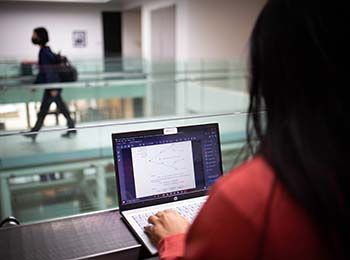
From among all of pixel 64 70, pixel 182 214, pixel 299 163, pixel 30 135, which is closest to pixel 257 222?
pixel 299 163

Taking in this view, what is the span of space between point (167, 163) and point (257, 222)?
2.35 feet

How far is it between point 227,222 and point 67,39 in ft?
30.6

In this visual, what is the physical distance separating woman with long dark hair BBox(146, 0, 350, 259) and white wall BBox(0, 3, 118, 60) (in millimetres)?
8589

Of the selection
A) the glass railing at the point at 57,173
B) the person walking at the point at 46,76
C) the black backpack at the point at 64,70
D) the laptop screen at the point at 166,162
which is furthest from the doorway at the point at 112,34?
the laptop screen at the point at 166,162

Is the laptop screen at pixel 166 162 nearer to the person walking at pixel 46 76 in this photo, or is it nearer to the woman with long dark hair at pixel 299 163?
the woman with long dark hair at pixel 299 163

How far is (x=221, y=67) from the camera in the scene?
6273 mm

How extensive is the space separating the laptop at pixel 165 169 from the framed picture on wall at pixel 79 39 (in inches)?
339

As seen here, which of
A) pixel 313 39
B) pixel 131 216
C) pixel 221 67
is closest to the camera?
pixel 313 39

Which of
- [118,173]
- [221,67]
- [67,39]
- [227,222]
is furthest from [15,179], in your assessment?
[67,39]

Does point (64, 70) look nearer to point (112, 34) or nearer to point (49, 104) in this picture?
point (49, 104)

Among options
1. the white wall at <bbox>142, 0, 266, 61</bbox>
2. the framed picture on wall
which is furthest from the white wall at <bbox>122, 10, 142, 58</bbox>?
the white wall at <bbox>142, 0, 266, 61</bbox>

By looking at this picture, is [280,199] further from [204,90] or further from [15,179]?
[204,90]

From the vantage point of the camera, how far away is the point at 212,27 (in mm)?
6551

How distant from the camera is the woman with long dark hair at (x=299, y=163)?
50 centimetres
